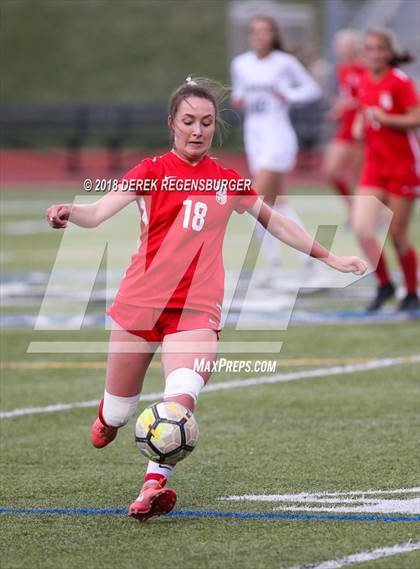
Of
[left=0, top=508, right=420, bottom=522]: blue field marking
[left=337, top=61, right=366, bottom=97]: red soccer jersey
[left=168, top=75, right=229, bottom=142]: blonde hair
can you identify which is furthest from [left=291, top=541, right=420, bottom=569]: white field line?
[left=337, top=61, right=366, bottom=97]: red soccer jersey

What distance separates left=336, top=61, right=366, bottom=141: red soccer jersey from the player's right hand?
→ 26.9ft

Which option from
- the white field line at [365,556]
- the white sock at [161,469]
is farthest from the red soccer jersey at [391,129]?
the white field line at [365,556]

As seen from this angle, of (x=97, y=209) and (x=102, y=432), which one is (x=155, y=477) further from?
(x=97, y=209)

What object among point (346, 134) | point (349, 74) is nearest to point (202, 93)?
point (346, 134)

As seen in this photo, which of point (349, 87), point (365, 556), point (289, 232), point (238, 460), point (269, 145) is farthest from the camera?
point (349, 87)

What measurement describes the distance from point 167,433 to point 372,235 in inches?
228

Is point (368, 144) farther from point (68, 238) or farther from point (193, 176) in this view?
point (68, 238)

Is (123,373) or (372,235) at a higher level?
(123,373)

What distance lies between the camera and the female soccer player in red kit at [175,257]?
5.32 m

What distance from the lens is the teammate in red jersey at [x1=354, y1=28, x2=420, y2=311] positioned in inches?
401

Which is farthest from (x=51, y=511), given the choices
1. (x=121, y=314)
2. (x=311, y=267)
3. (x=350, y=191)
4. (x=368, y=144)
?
(x=350, y=191)

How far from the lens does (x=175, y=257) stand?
537cm

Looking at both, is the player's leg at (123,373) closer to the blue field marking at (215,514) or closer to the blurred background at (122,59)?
the blue field marking at (215,514)

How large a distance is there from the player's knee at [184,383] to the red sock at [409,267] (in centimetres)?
548
